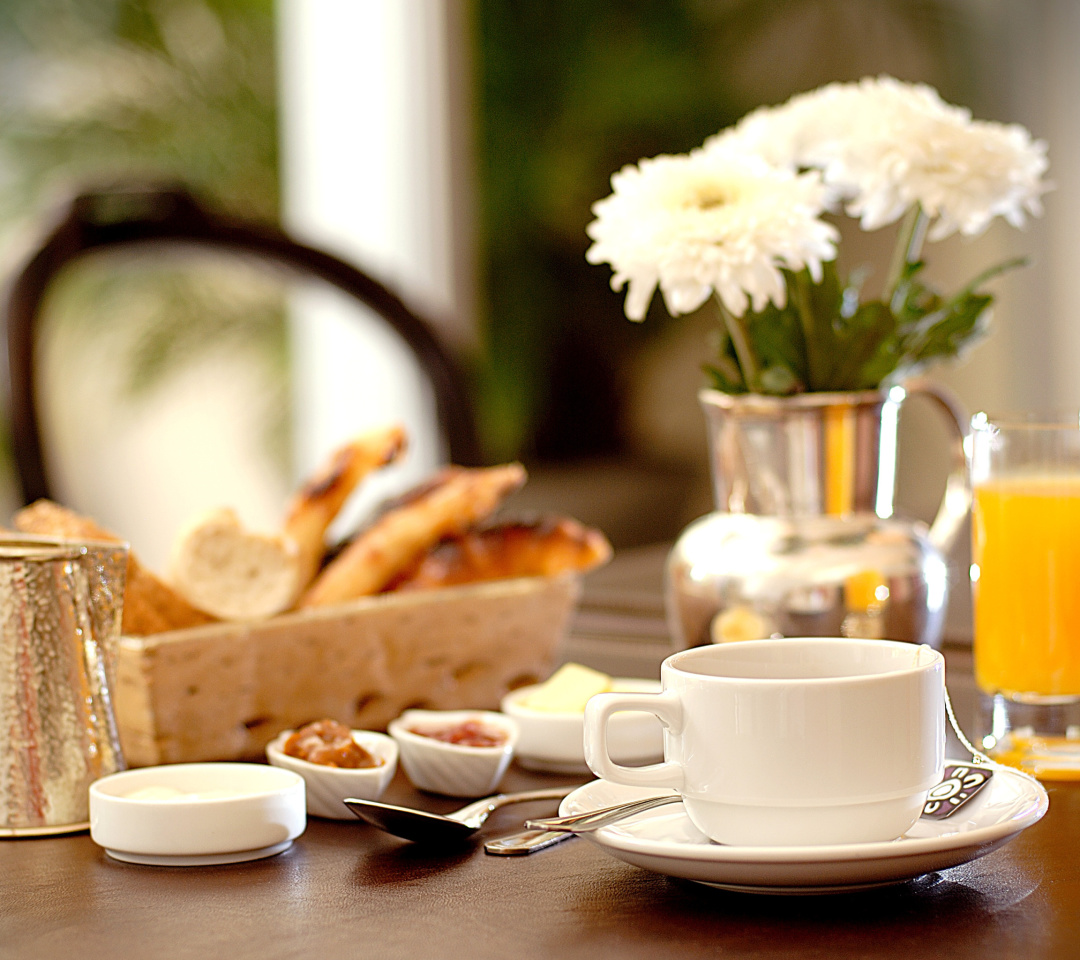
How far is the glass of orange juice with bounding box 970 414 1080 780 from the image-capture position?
0.71m

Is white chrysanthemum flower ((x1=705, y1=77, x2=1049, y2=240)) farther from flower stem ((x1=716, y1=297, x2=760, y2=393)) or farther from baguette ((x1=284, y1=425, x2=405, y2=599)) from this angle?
baguette ((x1=284, y1=425, x2=405, y2=599))

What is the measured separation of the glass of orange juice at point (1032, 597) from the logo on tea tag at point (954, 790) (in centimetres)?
13

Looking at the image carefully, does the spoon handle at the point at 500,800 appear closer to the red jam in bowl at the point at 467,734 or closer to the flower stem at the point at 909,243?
the red jam in bowl at the point at 467,734

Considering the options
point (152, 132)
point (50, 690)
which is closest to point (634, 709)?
point (50, 690)

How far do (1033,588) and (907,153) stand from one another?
0.29 meters

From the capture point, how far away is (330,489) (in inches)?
36.4

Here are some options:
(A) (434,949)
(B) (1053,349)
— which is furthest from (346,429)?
(B) (1053,349)

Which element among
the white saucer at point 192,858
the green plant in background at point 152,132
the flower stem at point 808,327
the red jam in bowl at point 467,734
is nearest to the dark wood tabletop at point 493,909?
the white saucer at point 192,858

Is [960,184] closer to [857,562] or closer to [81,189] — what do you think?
[857,562]

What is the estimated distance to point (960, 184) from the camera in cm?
86

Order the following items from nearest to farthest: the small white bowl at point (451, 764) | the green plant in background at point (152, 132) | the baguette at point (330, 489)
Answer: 1. the small white bowl at point (451, 764)
2. the baguette at point (330, 489)
3. the green plant in background at point (152, 132)

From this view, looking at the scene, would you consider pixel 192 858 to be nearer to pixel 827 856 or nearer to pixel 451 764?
pixel 451 764

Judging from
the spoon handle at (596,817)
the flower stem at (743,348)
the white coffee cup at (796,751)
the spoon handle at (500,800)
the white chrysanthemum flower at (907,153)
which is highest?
the white chrysanthemum flower at (907,153)

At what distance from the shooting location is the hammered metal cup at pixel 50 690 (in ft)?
2.04
